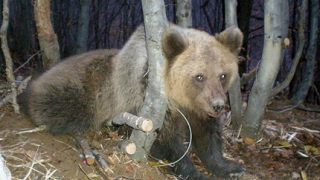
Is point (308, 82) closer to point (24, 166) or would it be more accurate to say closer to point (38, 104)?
point (38, 104)

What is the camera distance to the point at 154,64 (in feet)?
9.92

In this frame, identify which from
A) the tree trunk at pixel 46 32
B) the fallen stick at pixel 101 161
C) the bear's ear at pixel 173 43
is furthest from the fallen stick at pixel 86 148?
the tree trunk at pixel 46 32

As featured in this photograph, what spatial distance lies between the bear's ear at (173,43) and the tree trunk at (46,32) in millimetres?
2693

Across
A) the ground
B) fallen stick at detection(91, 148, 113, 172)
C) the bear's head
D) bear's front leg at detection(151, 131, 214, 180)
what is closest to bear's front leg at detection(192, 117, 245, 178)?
the ground

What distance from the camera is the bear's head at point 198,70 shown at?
319 cm

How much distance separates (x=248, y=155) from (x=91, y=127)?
2.24m

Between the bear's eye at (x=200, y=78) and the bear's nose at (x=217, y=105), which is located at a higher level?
the bear's eye at (x=200, y=78)

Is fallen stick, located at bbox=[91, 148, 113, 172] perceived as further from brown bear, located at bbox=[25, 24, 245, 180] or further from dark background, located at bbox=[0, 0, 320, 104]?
dark background, located at bbox=[0, 0, 320, 104]

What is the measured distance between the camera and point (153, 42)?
297 cm

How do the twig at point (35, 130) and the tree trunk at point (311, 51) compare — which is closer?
the twig at point (35, 130)

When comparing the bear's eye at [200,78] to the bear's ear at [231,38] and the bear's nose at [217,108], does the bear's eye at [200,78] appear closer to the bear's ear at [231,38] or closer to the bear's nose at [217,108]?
the bear's nose at [217,108]

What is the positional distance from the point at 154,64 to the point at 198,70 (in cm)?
51

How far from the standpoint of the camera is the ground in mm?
2857

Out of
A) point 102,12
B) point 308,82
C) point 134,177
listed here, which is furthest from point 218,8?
point 134,177
